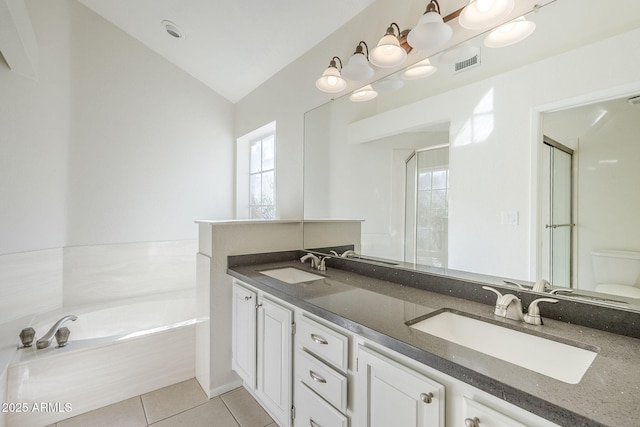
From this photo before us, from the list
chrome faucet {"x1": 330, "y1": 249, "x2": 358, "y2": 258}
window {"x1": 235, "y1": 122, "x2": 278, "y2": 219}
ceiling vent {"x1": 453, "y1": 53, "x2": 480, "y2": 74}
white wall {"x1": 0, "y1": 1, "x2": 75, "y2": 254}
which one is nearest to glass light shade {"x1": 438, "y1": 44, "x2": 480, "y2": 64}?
ceiling vent {"x1": 453, "y1": 53, "x2": 480, "y2": 74}

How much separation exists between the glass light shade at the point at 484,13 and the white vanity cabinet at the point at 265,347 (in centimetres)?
158

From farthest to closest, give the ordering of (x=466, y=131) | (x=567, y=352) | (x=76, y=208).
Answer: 1. (x=76, y=208)
2. (x=466, y=131)
3. (x=567, y=352)

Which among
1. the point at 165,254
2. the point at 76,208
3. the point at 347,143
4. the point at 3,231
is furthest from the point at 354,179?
the point at 3,231

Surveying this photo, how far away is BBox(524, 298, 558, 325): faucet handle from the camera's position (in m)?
1.00

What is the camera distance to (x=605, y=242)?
1.03 m

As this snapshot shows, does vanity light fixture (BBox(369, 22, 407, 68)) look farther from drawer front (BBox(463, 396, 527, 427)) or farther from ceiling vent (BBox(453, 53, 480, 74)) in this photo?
drawer front (BBox(463, 396, 527, 427))

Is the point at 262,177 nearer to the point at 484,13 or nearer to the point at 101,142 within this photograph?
the point at 101,142

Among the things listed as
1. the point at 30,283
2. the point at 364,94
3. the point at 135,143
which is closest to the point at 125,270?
the point at 30,283

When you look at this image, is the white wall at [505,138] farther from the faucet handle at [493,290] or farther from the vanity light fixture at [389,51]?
the vanity light fixture at [389,51]

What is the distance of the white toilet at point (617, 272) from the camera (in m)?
0.98

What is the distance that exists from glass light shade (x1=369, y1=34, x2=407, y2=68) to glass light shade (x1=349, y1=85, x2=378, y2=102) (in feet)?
0.71

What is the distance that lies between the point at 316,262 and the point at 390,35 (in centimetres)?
146

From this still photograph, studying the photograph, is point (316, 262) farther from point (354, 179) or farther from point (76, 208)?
point (76, 208)

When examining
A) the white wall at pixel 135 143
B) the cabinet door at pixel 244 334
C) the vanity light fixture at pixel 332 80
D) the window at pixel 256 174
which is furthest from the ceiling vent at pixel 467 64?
the white wall at pixel 135 143
